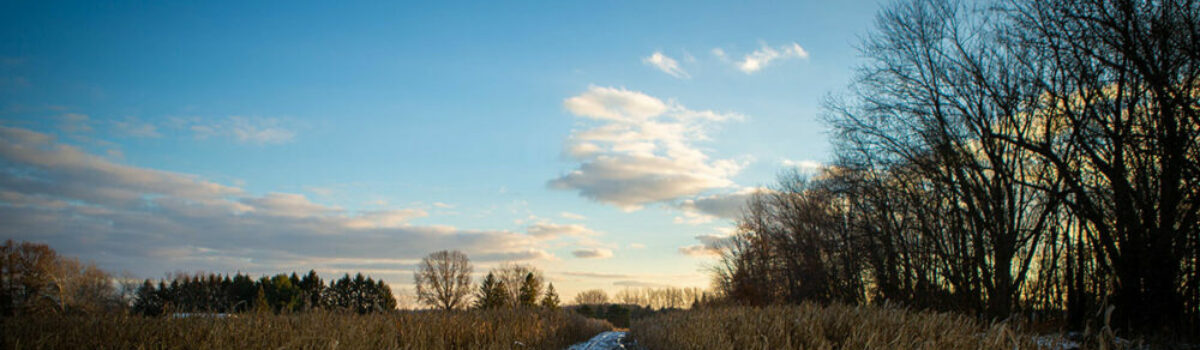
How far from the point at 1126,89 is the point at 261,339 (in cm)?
1757

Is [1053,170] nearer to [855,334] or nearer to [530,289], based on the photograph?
[855,334]

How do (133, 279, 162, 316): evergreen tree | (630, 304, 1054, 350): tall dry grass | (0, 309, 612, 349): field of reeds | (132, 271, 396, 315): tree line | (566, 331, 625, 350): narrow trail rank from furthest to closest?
(566, 331, 625, 350): narrow trail < (133, 279, 162, 316): evergreen tree < (132, 271, 396, 315): tree line < (0, 309, 612, 349): field of reeds < (630, 304, 1054, 350): tall dry grass

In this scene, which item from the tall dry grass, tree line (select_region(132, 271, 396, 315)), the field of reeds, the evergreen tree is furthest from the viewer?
the evergreen tree

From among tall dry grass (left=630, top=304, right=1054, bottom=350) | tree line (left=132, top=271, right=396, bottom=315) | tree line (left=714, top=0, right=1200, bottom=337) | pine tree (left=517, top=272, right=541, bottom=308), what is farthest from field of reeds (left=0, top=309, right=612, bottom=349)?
pine tree (left=517, top=272, right=541, bottom=308)

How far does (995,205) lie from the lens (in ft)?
53.1

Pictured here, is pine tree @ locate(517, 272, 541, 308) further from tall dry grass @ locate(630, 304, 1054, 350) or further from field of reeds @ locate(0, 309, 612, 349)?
tall dry grass @ locate(630, 304, 1054, 350)

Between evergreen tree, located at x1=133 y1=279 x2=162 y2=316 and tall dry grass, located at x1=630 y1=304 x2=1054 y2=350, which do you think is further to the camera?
evergreen tree, located at x1=133 y1=279 x2=162 y2=316

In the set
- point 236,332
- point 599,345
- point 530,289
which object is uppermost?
point 236,332

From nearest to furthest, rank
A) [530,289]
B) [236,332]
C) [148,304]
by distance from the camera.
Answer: [236,332] < [148,304] < [530,289]

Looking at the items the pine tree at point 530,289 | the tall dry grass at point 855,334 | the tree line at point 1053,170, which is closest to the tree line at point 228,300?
the tall dry grass at point 855,334

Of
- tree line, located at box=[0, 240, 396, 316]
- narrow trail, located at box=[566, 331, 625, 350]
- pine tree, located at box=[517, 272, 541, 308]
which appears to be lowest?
pine tree, located at box=[517, 272, 541, 308]

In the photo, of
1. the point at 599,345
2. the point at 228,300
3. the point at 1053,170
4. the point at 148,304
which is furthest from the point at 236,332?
the point at 1053,170

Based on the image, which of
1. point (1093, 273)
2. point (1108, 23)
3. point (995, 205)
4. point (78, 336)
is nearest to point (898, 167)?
point (995, 205)

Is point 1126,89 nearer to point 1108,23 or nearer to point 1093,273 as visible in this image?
point 1108,23
